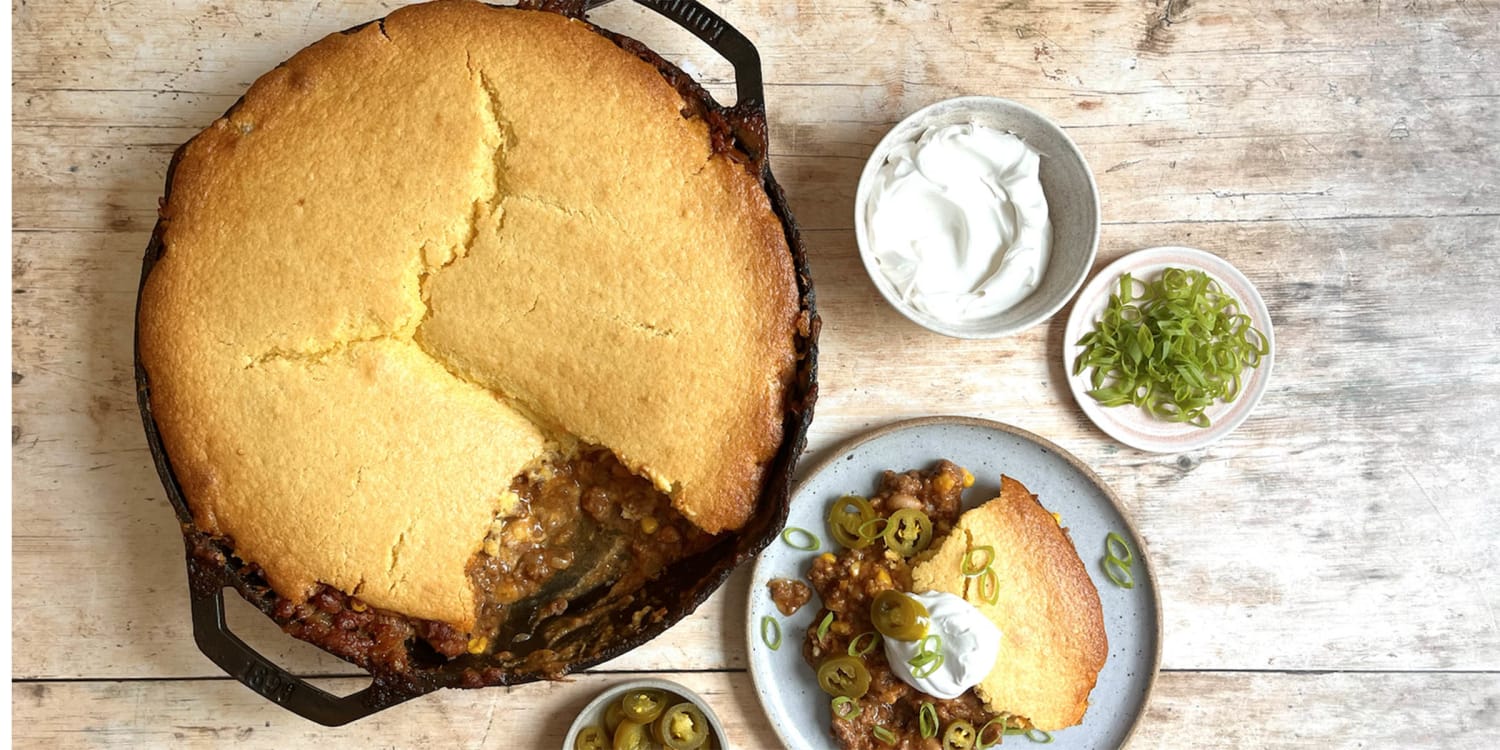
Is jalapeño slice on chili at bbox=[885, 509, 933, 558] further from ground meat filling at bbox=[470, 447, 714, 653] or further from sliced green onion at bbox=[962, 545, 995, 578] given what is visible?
ground meat filling at bbox=[470, 447, 714, 653]

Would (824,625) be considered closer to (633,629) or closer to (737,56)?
(633,629)

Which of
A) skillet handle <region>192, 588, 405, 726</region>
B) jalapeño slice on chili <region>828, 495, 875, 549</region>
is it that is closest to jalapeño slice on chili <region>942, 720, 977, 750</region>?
jalapeño slice on chili <region>828, 495, 875, 549</region>

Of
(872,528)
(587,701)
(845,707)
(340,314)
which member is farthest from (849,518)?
(340,314)

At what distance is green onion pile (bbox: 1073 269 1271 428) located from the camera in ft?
7.82

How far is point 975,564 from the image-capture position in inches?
92.5

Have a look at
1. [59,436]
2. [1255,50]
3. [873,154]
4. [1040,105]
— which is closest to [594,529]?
[873,154]

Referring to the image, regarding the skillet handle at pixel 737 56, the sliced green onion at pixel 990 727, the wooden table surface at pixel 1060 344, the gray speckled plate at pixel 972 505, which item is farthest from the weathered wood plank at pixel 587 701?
the skillet handle at pixel 737 56

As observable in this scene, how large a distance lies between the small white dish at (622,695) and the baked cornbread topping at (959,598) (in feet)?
0.90

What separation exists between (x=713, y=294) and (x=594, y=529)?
66 centimetres

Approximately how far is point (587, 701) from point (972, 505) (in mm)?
1084

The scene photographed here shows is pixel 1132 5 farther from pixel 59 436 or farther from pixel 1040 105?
pixel 59 436

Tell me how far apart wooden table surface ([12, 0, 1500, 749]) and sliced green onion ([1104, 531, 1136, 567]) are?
0.11m

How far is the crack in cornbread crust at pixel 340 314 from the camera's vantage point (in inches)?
79.1

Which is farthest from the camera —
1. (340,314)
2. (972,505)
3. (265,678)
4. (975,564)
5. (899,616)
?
(972,505)
